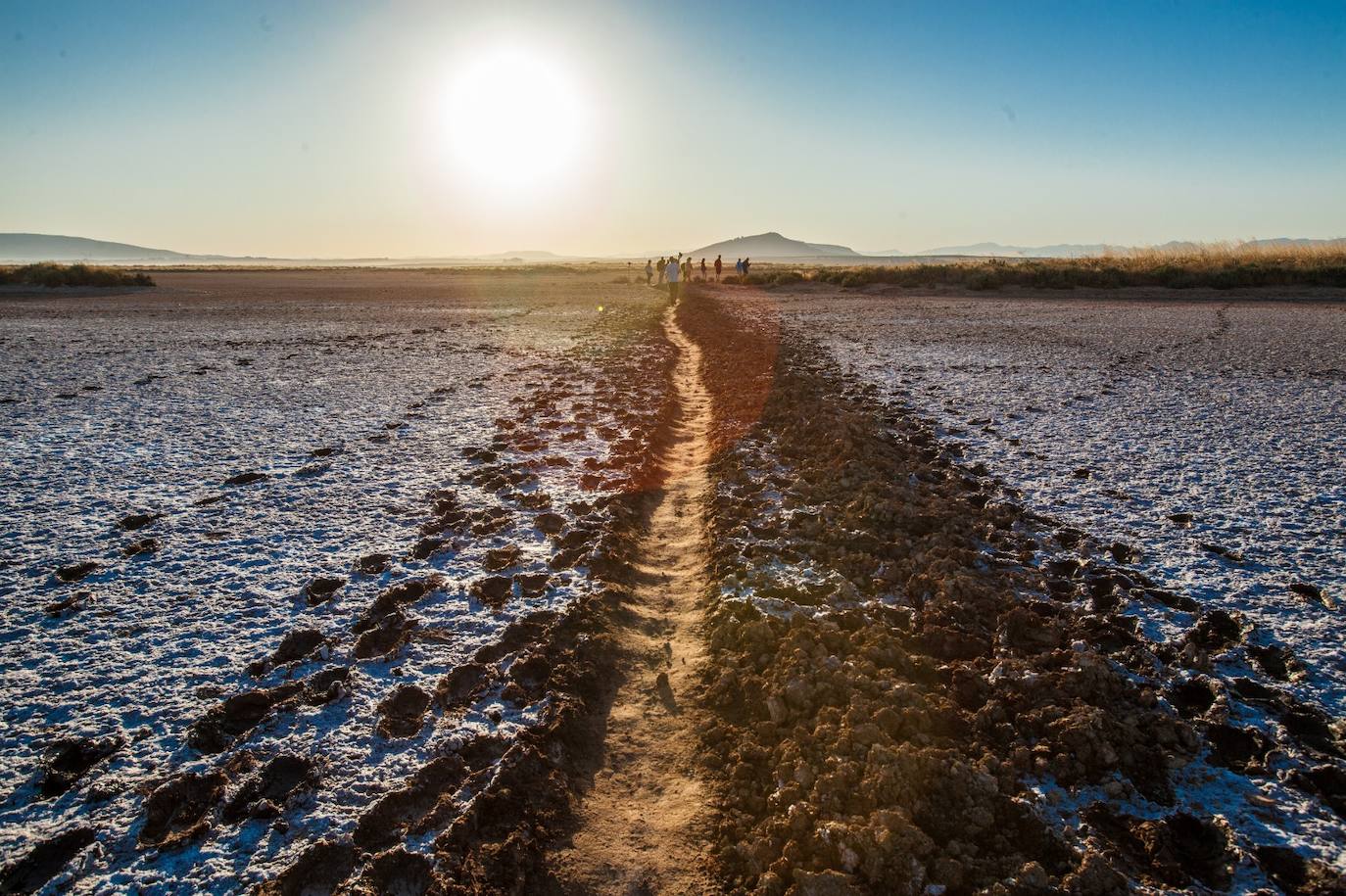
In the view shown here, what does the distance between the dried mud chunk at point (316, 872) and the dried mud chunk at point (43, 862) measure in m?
0.77

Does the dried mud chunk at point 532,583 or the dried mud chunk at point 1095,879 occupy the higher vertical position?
the dried mud chunk at point 532,583

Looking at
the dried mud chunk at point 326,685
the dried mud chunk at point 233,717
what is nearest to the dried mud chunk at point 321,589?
the dried mud chunk at point 326,685

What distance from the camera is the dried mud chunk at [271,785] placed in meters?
2.70

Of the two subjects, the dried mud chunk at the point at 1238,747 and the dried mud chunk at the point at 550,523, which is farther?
the dried mud chunk at the point at 550,523

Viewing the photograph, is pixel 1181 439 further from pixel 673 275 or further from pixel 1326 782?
pixel 673 275

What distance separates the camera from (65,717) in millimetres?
3170

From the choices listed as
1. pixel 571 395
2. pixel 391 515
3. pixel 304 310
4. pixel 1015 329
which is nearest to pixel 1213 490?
pixel 391 515

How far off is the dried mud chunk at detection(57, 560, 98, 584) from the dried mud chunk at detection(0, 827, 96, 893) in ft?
8.56

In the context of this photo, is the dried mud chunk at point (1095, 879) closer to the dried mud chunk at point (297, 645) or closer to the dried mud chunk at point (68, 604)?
the dried mud chunk at point (297, 645)

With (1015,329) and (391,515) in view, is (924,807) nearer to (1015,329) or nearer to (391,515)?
(391,515)

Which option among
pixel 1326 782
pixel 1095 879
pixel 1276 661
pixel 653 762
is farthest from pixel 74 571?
pixel 1276 661

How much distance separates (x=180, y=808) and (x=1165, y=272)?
1552 inches

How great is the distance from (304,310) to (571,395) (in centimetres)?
2047

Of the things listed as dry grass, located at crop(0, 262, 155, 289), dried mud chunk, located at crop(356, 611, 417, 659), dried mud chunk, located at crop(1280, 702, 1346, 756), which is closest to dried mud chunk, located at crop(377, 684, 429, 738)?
dried mud chunk, located at crop(356, 611, 417, 659)
